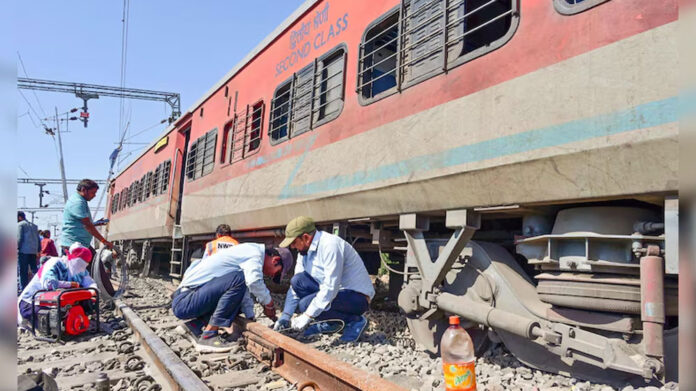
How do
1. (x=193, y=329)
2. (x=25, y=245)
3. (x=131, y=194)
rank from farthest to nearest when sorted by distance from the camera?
(x=131, y=194)
(x=25, y=245)
(x=193, y=329)

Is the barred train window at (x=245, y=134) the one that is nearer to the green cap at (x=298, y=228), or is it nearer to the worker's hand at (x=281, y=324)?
the green cap at (x=298, y=228)

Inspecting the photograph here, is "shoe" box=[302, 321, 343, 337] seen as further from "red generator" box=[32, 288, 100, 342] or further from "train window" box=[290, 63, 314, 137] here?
"red generator" box=[32, 288, 100, 342]

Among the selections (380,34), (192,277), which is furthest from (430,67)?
(192,277)

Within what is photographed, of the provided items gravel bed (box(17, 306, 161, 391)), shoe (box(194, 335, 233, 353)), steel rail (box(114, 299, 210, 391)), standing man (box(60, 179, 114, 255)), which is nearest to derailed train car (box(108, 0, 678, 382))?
shoe (box(194, 335, 233, 353))

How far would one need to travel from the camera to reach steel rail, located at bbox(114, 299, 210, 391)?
2875 millimetres

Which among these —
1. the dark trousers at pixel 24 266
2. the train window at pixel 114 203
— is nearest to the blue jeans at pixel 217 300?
the dark trousers at pixel 24 266

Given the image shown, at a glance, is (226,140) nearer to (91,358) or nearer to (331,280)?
(91,358)

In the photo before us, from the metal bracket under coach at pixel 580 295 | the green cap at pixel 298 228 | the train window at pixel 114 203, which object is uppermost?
the train window at pixel 114 203

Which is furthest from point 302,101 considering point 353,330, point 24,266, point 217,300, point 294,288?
point 24,266

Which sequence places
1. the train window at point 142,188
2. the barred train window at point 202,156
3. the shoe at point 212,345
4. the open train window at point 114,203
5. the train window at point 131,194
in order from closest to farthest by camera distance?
the shoe at point 212,345 → the barred train window at point 202,156 → the train window at point 142,188 → the train window at point 131,194 → the open train window at point 114,203

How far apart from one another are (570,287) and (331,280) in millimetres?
2017

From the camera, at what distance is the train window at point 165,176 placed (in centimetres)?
1238

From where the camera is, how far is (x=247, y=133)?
7.20m

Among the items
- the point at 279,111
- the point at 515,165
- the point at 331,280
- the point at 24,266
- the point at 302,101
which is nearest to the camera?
the point at 515,165
